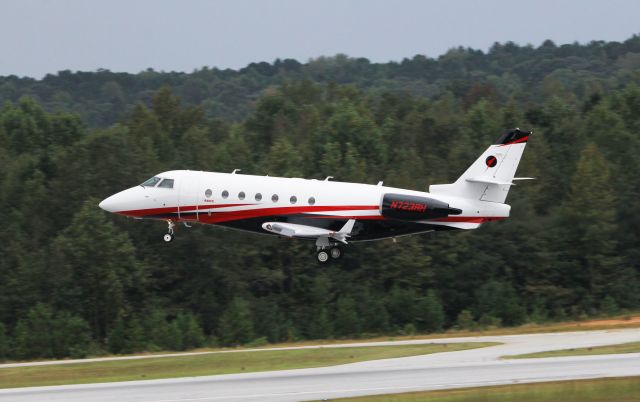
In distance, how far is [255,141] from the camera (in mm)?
132000

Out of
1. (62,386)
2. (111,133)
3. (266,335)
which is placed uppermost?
(111,133)

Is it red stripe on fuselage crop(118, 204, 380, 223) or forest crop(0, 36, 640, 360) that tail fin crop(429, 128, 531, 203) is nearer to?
red stripe on fuselage crop(118, 204, 380, 223)

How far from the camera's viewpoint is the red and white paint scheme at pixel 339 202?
5081cm

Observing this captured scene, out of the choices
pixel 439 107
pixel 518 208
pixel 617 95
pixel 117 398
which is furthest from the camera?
pixel 439 107

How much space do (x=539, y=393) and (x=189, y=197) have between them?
878 inches

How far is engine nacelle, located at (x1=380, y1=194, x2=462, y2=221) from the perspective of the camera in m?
49.9

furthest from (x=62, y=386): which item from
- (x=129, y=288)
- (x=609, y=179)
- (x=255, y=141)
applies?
(x=255, y=141)

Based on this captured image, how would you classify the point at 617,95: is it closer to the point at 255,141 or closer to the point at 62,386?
the point at 255,141

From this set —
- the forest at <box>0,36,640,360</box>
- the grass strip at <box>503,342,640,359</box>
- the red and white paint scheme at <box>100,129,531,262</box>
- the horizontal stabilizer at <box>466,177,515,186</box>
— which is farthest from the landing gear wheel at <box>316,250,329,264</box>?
the forest at <box>0,36,640,360</box>

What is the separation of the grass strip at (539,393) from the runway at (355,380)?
0.92 meters

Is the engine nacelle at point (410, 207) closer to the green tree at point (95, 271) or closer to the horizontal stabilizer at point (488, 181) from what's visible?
the horizontal stabilizer at point (488, 181)

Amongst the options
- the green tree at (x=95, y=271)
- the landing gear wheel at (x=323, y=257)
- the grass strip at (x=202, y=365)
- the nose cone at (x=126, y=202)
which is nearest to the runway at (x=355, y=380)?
the grass strip at (x=202, y=365)

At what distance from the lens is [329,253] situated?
52.4 m

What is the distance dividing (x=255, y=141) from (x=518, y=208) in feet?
150
